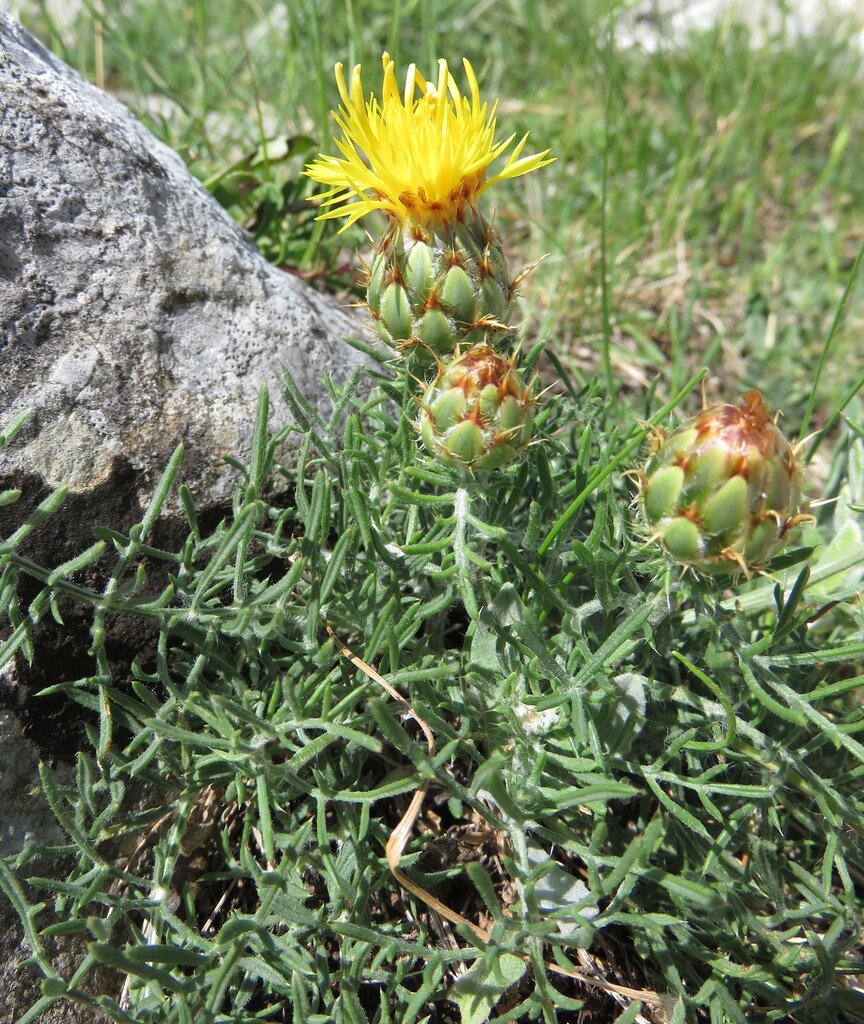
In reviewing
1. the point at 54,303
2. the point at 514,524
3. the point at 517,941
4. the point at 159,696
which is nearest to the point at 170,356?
the point at 54,303

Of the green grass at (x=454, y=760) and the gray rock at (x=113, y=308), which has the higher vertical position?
the gray rock at (x=113, y=308)

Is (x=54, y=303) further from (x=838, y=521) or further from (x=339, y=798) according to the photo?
(x=838, y=521)

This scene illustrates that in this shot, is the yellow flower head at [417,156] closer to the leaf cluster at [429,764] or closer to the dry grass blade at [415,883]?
the leaf cluster at [429,764]

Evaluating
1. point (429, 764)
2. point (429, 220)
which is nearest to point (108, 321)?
point (429, 220)

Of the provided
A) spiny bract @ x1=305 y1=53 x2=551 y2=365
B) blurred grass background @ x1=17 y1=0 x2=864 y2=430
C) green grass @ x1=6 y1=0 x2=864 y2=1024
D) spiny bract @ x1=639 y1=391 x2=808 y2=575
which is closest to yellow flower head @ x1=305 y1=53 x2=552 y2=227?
spiny bract @ x1=305 y1=53 x2=551 y2=365

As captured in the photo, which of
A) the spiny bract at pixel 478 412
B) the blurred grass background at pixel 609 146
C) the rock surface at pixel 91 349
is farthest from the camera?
the blurred grass background at pixel 609 146

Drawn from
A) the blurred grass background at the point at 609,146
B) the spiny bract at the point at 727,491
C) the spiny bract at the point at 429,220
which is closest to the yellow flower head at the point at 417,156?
the spiny bract at the point at 429,220
